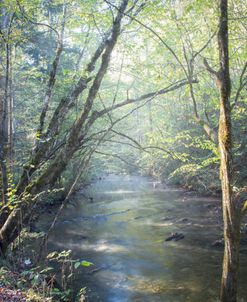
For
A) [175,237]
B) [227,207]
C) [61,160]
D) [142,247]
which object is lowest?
[142,247]

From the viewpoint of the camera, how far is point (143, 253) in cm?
1109

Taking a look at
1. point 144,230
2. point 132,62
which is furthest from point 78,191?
point 132,62

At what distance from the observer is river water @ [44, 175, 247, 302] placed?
824cm

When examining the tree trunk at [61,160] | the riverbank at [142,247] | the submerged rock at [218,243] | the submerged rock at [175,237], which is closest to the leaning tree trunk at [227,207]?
the riverbank at [142,247]

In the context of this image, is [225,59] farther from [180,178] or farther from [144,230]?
[180,178]

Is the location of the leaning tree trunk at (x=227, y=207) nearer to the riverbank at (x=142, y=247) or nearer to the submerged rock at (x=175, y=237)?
the riverbank at (x=142, y=247)

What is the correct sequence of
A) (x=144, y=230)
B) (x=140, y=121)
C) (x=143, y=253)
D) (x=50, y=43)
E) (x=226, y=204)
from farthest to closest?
1. (x=140, y=121)
2. (x=50, y=43)
3. (x=144, y=230)
4. (x=143, y=253)
5. (x=226, y=204)

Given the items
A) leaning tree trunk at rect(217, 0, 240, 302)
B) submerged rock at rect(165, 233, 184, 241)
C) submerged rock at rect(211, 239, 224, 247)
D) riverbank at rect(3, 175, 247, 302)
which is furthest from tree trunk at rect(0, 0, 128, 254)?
submerged rock at rect(211, 239, 224, 247)

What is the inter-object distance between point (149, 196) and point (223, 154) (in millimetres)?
16773

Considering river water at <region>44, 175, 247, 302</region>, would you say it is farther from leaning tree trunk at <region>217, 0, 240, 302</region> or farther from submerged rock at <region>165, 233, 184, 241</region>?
leaning tree trunk at <region>217, 0, 240, 302</region>

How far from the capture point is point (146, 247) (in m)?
11.7

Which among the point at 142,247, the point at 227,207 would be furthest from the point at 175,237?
the point at 227,207

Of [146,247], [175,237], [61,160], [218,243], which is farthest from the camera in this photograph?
[175,237]

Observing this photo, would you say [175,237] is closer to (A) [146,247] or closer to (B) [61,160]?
(A) [146,247]
